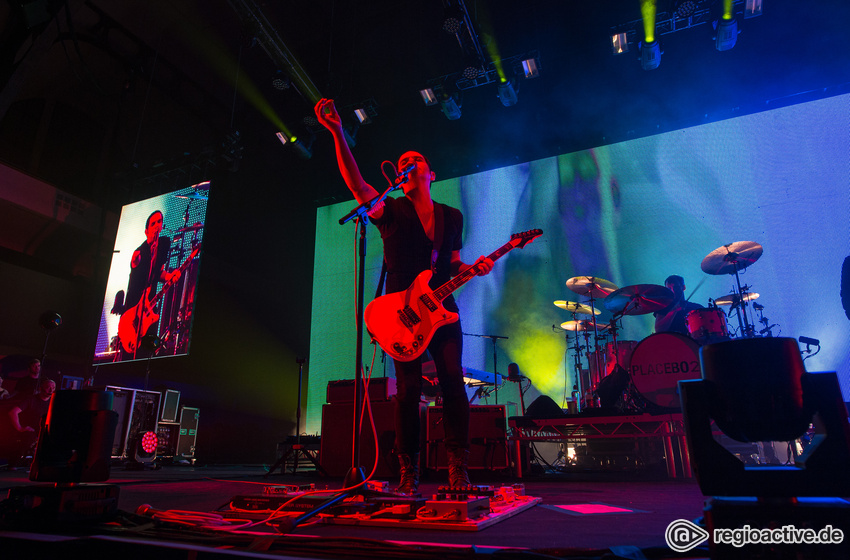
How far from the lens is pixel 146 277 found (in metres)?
7.83

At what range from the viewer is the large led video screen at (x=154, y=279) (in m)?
7.37

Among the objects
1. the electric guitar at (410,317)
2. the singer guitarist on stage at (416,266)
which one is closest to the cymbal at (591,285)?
the singer guitarist on stage at (416,266)

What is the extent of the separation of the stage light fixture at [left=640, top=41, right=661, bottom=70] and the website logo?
230 inches

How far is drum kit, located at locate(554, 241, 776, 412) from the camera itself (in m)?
4.08

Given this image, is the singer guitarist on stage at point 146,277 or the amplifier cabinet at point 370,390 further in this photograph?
the singer guitarist on stage at point 146,277

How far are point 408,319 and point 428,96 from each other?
5162 mm

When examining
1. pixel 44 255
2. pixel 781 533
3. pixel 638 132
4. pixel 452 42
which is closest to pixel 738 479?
pixel 781 533

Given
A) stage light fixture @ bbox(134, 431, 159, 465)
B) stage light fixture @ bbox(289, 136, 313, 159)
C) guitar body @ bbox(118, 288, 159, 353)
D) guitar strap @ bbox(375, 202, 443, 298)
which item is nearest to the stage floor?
guitar strap @ bbox(375, 202, 443, 298)

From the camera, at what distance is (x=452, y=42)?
665cm

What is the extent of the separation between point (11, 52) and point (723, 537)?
25.1 feet

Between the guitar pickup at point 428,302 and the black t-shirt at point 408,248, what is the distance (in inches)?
3.6

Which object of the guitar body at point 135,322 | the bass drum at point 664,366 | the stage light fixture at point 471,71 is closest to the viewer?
the bass drum at point 664,366

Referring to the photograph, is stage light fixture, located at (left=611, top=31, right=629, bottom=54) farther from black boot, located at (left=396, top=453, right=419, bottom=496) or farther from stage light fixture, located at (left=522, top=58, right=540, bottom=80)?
black boot, located at (left=396, top=453, right=419, bottom=496)

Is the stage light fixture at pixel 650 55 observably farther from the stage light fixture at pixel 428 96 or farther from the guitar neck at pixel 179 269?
the guitar neck at pixel 179 269
